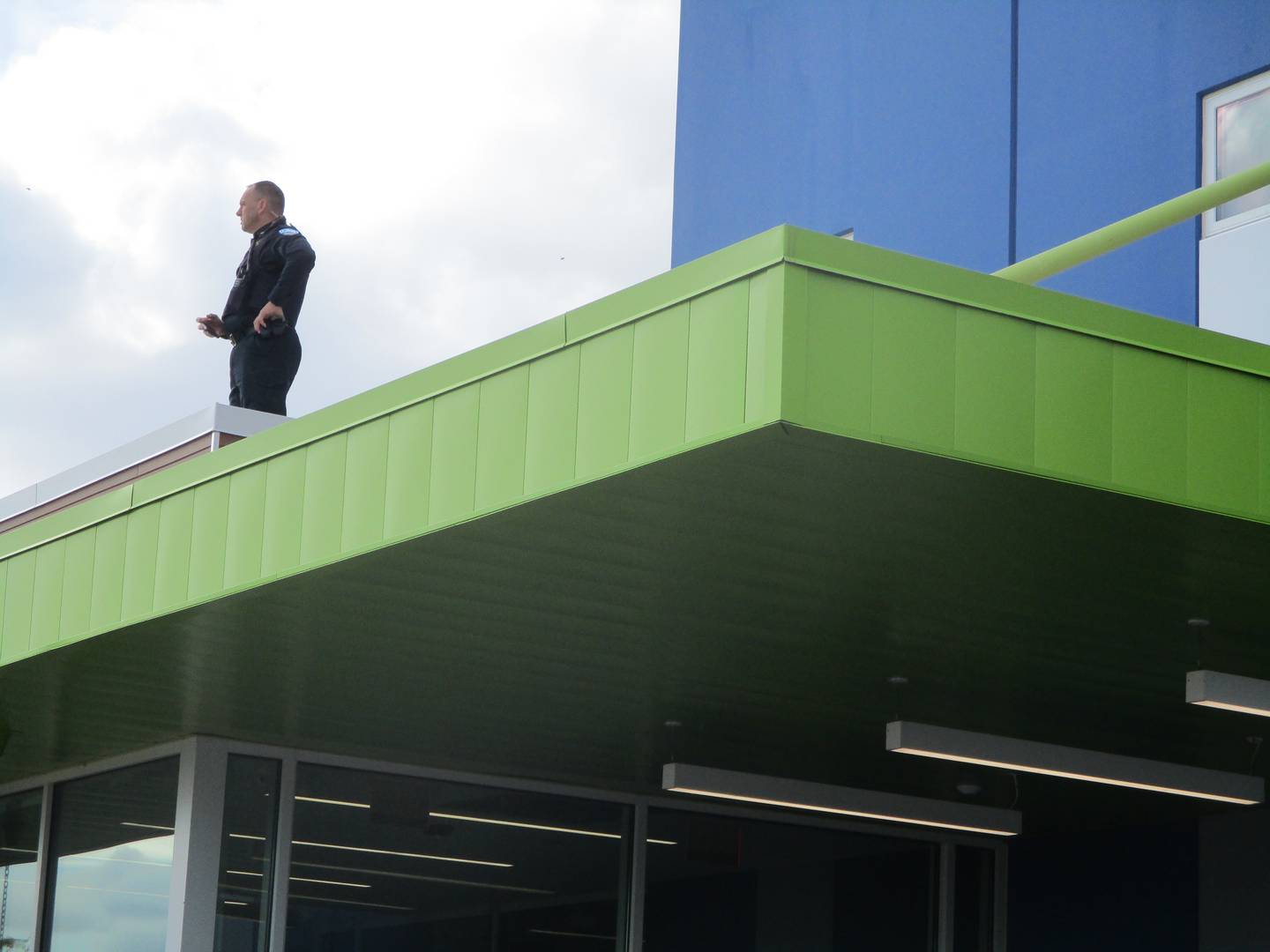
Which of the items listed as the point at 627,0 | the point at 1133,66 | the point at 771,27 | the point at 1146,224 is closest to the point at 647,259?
the point at 627,0

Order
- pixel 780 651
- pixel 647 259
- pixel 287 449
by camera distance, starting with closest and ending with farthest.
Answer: pixel 287 449
pixel 780 651
pixel 647 259

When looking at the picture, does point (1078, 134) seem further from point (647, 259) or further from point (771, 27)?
point (647, 259)

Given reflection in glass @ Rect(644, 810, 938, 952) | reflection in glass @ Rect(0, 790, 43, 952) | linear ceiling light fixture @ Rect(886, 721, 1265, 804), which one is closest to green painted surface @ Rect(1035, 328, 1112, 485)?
linear ceiling light fixture @ Rect(886, 721, 1265, 804)

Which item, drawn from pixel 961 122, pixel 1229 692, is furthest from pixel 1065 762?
pixel 961 122

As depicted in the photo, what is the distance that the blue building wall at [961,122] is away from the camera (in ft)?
38.7

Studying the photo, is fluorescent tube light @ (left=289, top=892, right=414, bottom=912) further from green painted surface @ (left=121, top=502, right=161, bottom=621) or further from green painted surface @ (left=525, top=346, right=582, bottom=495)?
green painted surface @ (left=525, top=346, right=582, bottom=495)

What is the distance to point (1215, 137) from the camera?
38.0 feet

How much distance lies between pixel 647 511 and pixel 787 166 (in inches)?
377

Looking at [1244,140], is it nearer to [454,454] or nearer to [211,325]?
[211,325]

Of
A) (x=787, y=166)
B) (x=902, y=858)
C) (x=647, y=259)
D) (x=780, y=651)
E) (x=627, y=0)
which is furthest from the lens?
(x=647, y=259)

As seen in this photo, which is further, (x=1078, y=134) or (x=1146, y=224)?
(x=1078, y=134)

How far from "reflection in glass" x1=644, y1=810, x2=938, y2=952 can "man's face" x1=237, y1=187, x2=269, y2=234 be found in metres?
4.65

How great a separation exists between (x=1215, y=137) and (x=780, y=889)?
214 inches

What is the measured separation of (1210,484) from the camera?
5.62 m
